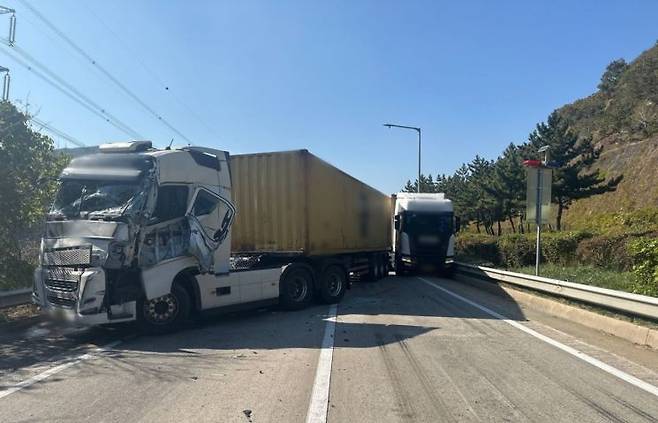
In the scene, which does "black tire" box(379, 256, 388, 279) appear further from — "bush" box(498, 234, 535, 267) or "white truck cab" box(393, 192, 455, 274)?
"bush" box(498, 234, 535, 267)

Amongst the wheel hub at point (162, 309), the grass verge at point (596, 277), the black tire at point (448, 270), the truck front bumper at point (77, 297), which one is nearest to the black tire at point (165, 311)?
the wheel hub at point (162, 309)

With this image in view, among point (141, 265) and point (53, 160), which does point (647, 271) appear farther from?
point (53, 160)

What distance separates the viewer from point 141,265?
9312mm

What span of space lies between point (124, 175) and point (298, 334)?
4.11m

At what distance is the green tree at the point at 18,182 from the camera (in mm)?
12273

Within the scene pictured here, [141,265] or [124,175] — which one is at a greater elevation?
[124,175]

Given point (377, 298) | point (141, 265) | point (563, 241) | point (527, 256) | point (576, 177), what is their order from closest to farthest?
point (141, 265), point (377, 298), point (563, 241), point (527, 256), point (576, 177)

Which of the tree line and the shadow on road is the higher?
the tree line

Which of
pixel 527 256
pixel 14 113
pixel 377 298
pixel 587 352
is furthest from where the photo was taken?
pixel 527 256

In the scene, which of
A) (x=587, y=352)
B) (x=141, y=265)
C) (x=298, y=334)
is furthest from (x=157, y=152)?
(x=587, y=352)

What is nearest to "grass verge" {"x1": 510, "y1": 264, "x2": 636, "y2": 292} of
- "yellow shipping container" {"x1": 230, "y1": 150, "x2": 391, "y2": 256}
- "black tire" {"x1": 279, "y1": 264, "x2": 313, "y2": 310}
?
"yellow shipping container" {"x1": 230, "y1": 150, "x2": 391, "y2": 256}

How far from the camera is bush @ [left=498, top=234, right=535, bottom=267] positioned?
2297 centimetres

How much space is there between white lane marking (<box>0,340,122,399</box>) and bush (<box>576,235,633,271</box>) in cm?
1402

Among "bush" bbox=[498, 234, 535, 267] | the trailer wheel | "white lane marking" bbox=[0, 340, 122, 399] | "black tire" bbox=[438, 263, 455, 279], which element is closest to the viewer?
"white lane marking" bbox=[0, 340, 122, 399]
